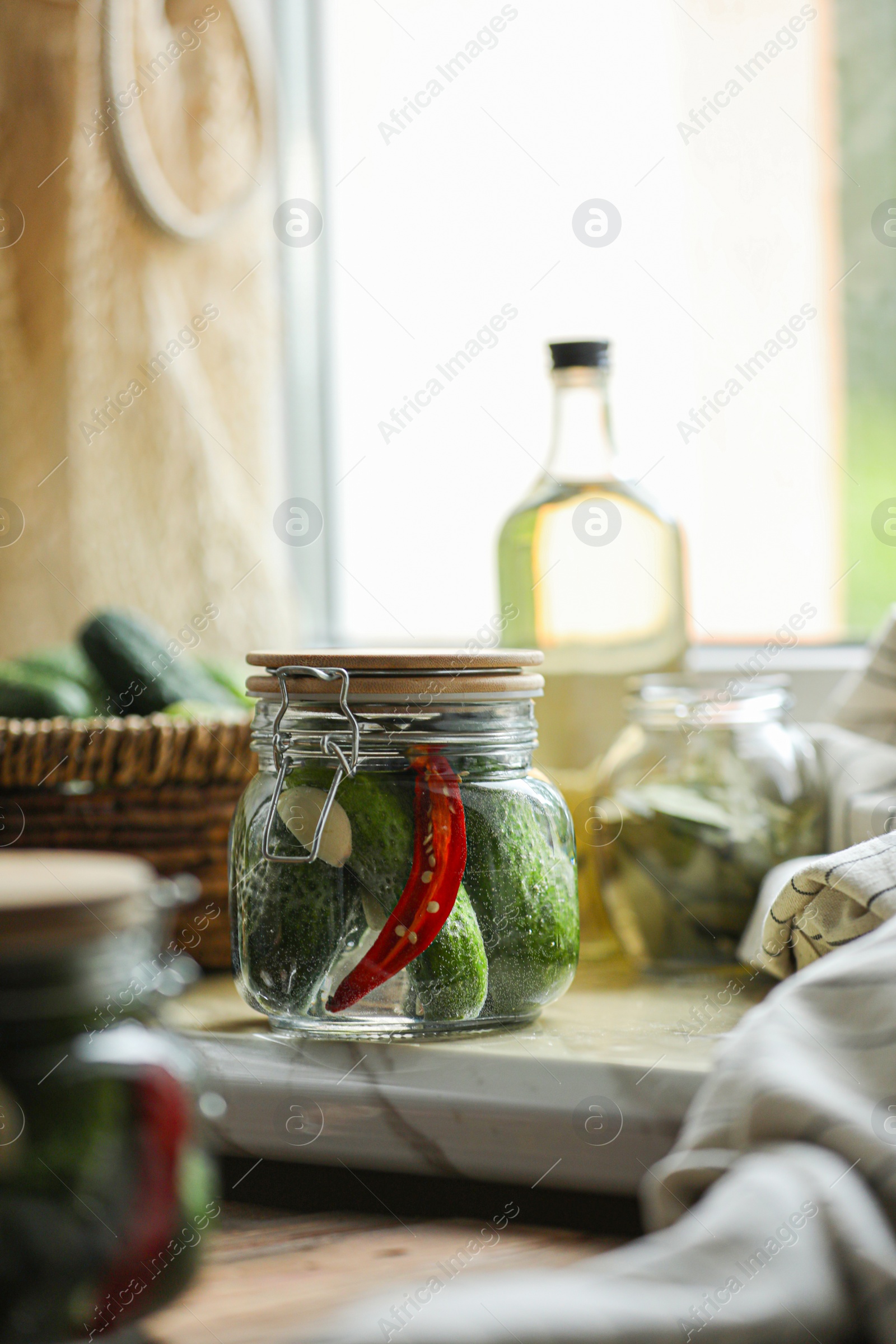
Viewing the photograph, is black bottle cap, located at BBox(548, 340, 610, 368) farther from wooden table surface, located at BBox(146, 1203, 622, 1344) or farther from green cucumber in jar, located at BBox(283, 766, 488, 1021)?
wooden table surface, located at BBox(146, 1203, 622, 1344)

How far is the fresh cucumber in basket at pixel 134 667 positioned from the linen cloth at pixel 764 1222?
446mm

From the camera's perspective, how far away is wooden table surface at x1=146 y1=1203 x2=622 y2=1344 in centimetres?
36

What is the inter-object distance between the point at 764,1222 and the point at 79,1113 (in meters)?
0.18

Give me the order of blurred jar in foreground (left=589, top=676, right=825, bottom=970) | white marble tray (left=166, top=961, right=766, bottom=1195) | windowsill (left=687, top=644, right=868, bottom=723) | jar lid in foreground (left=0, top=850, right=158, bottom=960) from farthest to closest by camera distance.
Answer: windowsill (left=687, top=644, right=868, bottom=723), blurred jar in foreground (left=589, top=676, right=825, bottom=970), white marble tray (left=166, top=961, right=766, bottom=1195), jar lid in foreground (left=0, top=850, right=158, bottom=960)

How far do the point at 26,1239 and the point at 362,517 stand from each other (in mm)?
1034

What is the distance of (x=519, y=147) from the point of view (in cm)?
112

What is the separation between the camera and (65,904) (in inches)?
10.2

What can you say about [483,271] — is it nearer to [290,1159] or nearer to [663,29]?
[663,29]

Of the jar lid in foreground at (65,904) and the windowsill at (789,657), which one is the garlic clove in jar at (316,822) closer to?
the jar lid in foreground at (65,904)

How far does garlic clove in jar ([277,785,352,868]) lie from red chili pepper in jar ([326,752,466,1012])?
0.10 feet

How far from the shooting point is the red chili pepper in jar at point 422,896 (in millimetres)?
513

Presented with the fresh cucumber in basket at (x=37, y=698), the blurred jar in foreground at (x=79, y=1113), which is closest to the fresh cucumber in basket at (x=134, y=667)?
the fresh cucumber in basket at (x=37, y=698)

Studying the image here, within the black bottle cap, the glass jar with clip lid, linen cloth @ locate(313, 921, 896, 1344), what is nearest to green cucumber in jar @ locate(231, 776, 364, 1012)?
the glass jar with clip lid

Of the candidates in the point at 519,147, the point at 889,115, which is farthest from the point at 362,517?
the point at 889,115
